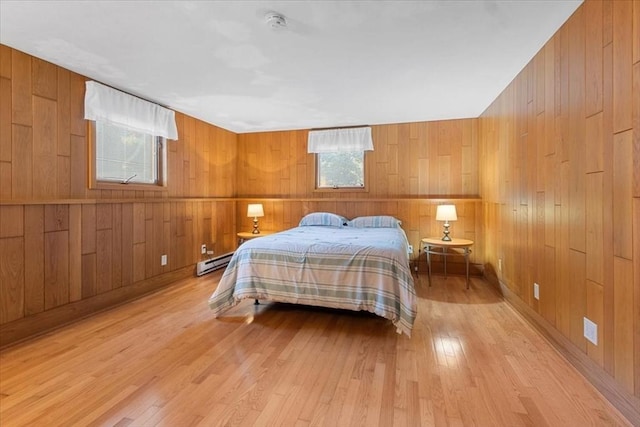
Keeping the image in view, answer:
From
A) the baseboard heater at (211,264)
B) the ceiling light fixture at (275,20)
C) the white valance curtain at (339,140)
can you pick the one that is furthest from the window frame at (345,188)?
the ceiling light fixture at (275,20)

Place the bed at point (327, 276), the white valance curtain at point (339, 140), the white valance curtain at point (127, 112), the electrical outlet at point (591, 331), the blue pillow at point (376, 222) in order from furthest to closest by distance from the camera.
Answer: the white valance curtain at point (339, 140)
the blue pillow at point (376, 222)
the white valance curtain at point (127, 112)
the bed at point (327, 276)
the electrical outlet at point (591, 331)

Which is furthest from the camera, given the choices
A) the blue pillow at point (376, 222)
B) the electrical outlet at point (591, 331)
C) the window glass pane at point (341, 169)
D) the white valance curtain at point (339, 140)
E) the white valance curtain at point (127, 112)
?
the window glass pane at point (341, 169)

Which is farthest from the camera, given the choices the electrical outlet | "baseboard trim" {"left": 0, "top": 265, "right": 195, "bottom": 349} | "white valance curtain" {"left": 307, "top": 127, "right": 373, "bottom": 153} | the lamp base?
"white valance curtain" {"left": 307, "top": 127, "right": 373, "bottom": 153}

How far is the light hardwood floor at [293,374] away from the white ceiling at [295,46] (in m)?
2.17

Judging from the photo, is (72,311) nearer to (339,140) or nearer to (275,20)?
(275,20)

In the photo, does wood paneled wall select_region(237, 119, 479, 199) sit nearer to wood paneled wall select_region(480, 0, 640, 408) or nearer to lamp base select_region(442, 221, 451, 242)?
lamp base select_region(442, 221, 451, 242)

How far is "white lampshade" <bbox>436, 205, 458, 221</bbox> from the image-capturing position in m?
3.77

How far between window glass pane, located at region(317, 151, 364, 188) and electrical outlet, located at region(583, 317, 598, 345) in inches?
124

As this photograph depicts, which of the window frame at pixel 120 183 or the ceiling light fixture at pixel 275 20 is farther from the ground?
the ceiling light fixture at pixel 275 20

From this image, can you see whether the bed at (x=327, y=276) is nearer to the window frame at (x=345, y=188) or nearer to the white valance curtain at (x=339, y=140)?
the window frame at (x=345, y=188)

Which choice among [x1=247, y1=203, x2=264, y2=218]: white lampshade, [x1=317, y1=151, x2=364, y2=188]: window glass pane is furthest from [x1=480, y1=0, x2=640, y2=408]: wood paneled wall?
[x1=247, y1=203, x2=264, y2=218]: white lampshade

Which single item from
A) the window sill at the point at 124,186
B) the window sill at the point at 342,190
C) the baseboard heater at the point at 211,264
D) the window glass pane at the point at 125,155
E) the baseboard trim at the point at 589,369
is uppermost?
the window glass pane at the point at 125,155

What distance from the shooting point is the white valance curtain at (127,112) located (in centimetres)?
276

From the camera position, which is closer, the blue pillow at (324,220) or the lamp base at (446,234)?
the lamp base at (446,234)
